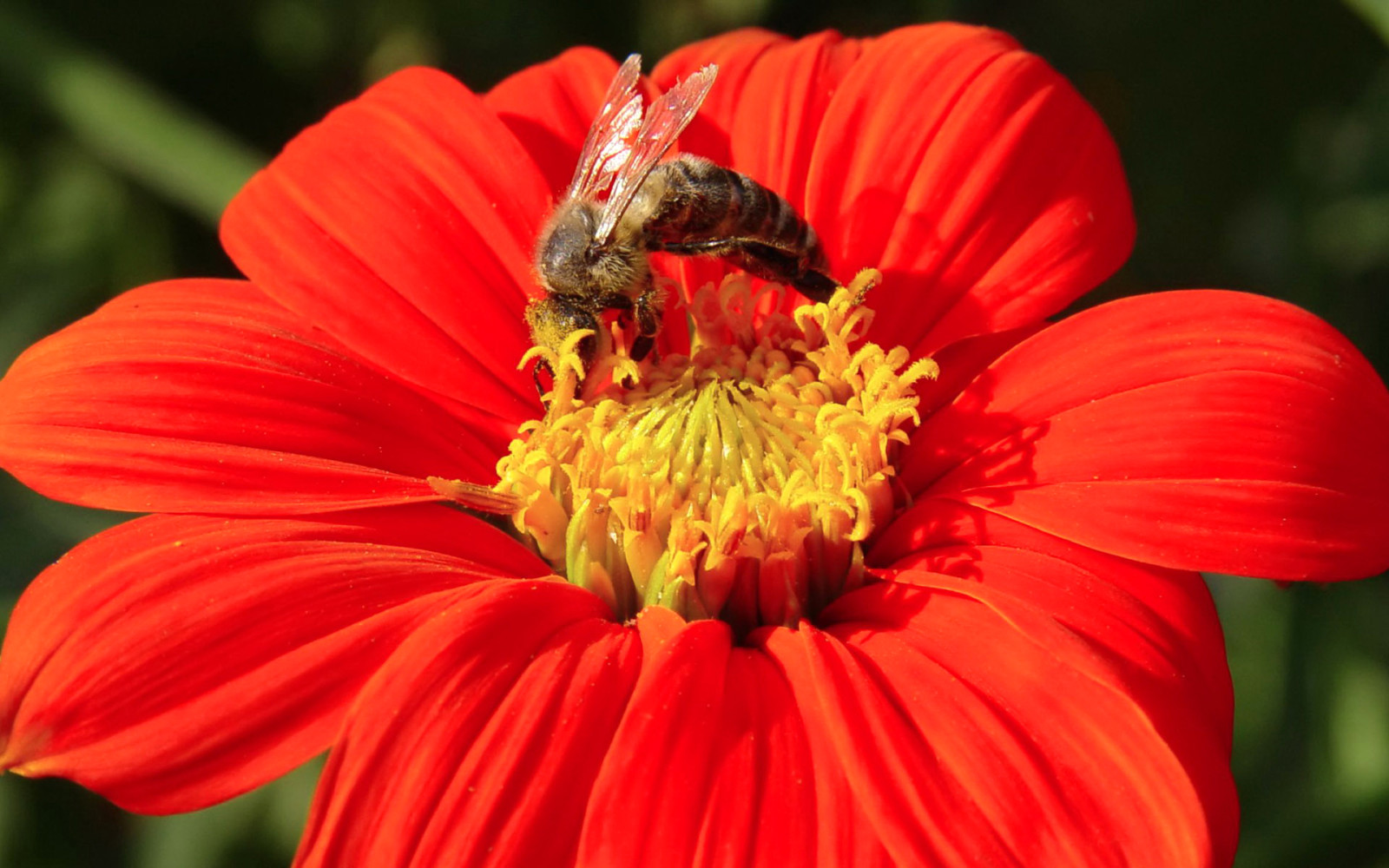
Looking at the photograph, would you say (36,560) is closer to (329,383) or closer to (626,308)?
(329,383)

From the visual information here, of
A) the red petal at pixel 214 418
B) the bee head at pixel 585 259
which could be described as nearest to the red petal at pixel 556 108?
the bee head at pixel 585 259

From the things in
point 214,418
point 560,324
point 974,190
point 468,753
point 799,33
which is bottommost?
point 468,753

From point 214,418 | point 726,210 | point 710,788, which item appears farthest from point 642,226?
point 710,788

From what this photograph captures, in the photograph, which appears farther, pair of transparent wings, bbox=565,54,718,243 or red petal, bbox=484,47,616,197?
red petal, bbox=484,47,616,197

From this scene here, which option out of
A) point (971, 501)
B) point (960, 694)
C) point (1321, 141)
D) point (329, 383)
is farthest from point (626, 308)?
point (1321, 141)

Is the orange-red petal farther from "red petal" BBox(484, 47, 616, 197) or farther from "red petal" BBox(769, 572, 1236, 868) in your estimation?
"red petal" BBox(769, 572, 1236, 868)

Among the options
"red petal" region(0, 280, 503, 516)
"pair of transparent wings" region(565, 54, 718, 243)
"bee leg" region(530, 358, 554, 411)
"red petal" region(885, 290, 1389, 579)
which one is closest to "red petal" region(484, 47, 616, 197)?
"pair of transparent wings" region(565, 54, 718, 243)

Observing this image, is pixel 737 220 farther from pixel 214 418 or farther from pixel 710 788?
pixel 710 788
